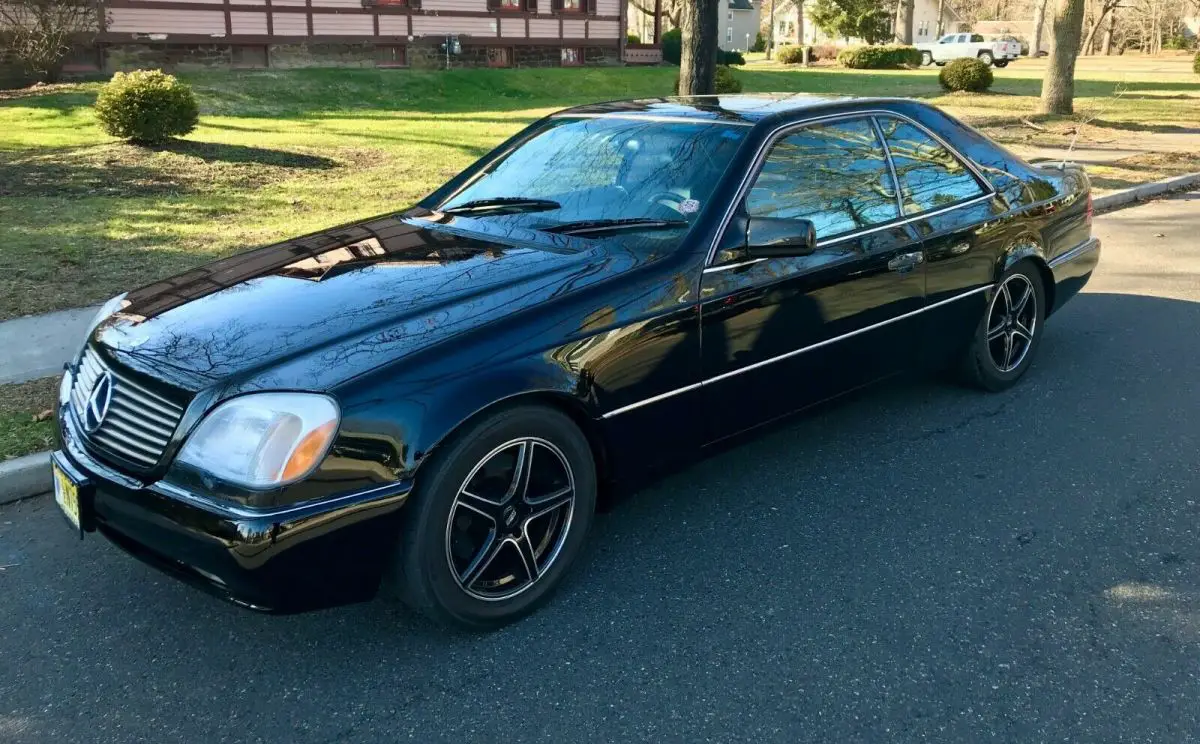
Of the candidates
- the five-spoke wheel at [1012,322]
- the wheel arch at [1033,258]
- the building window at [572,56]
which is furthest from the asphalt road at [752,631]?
the building window at [572,56]

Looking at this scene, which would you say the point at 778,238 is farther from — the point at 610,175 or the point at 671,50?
the point at 671,50

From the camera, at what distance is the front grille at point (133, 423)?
2.95 meters

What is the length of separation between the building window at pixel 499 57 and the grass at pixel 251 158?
3565 millimetres

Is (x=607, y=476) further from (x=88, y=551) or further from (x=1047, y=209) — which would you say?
(x=1047, y=209)

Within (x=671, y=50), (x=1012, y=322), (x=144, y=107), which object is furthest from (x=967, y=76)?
(x=1012, y=322)

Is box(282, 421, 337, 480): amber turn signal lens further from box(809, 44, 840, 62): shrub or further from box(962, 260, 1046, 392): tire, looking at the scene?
box(809, 44, 840, 62): shrub

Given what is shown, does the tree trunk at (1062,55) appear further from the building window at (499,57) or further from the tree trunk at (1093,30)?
the tree trunk at (1093,30)

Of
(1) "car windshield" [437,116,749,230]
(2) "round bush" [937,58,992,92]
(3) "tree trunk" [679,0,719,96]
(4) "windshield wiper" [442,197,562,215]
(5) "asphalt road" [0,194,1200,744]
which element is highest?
(2) "round bush" [937,58,992,92]

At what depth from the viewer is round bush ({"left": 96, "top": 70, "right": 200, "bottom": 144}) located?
12.1 meters

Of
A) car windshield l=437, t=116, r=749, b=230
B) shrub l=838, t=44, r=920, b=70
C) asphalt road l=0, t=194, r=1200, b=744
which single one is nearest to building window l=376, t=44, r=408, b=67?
shrub l=838, t=44, r=920, b=70

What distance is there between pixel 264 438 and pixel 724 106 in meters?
2.71

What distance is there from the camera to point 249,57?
2500 cm

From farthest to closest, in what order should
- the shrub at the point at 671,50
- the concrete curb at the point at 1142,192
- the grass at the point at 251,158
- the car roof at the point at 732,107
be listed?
the shrub at the point at 671,50 < the concrete curb at the point at 1142,192 < the grass at the point at 251,158 < the car roof at the point at 732,107

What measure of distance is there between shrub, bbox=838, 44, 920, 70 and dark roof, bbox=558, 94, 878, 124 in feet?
136
